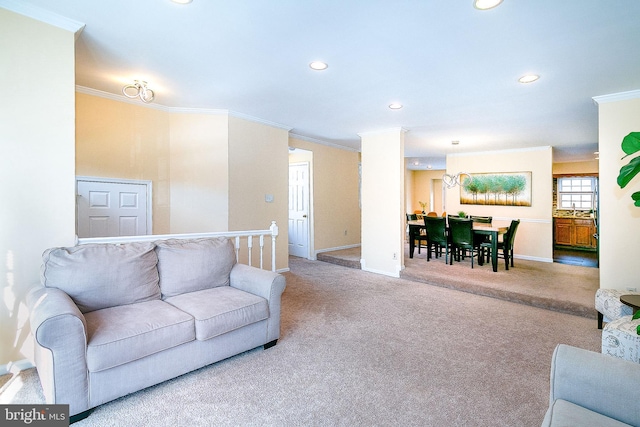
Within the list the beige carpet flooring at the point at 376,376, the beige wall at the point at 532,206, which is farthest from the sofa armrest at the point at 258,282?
the beige wall at the point at 532,206

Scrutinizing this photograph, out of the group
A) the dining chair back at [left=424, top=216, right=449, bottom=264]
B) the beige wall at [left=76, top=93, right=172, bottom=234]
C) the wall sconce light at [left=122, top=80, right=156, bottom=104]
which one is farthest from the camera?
the dining chair back at [left=424, top=216, right=449, bottom=264]

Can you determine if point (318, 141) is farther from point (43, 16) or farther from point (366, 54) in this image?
point (43, 16)

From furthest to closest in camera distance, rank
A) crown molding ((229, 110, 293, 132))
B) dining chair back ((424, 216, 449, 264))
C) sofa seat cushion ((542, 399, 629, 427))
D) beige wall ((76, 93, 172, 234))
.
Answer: dining chair back ((424, 216, 449, 264))
crown molding ((229, 110, 293, 132))
beige wall ((76, 93, 172, 234))
sofa seat cushion ((542, 399, 629, 427))

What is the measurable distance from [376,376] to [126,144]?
13.1ft

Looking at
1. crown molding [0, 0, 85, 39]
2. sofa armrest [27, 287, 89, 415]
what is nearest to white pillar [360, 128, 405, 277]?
crown molding [0, 0, 85, 39]

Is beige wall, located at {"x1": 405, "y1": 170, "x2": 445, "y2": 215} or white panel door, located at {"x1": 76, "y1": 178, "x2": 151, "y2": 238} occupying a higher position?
beige wall, located at {"x1": 405, "y1": 170, "x2": 445, "y2": 215}

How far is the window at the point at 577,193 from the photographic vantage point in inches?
348

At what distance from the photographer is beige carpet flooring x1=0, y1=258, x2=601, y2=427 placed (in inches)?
74.0

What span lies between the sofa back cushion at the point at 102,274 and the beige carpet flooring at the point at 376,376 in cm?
64

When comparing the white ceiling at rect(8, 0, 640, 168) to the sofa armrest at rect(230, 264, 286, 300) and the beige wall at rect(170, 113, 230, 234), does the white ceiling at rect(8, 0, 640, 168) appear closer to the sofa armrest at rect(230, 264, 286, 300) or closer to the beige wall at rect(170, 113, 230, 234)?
the beige wall at rect(170, 113, 230, 234)

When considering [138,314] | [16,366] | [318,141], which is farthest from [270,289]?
[318,141]

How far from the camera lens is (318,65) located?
302cm

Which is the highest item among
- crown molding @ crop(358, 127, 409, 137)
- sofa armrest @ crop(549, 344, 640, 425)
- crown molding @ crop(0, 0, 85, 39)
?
crown molding @ crop(0, 0, 85, 39)

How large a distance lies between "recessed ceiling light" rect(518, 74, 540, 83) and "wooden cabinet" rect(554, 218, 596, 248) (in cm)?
681
